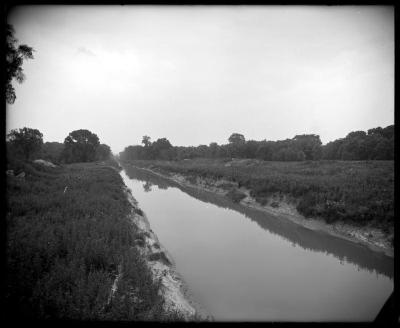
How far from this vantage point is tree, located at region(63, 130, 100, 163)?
5834 cm

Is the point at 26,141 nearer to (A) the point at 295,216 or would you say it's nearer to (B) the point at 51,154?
(B) the point at 51,154

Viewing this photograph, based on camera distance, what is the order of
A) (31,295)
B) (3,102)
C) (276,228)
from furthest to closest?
(276,228) < (31,295) < (3,102)

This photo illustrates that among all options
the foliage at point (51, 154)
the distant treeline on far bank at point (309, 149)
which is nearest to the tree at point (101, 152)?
the foliage at point (51, 154)

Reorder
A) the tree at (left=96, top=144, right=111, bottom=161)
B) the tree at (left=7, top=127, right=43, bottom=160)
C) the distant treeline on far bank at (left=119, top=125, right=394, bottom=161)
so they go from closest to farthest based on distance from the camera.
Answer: the tree at (left=7, top=127, right=43, bottom=160), the distant treeline on far bank at (left=119, top=125, right=394, bottom=161), the tree at (left=96, top=144, right=111, bottom=161)

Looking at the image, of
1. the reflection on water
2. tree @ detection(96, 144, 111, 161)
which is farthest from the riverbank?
tree @ detection(96, 144, 111, 161)

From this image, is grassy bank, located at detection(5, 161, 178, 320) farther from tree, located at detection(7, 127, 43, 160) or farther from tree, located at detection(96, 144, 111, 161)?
tree, located at detection(96, 144, 111, 161)

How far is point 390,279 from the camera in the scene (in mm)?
7371

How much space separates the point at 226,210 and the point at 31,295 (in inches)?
549

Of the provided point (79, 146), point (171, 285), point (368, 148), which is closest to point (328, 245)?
point (171, 285)

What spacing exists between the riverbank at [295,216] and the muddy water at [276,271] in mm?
555

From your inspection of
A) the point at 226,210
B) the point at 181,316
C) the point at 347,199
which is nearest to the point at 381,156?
the point at 347,199

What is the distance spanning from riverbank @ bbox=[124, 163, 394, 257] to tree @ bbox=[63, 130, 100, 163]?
47497 millimetres
